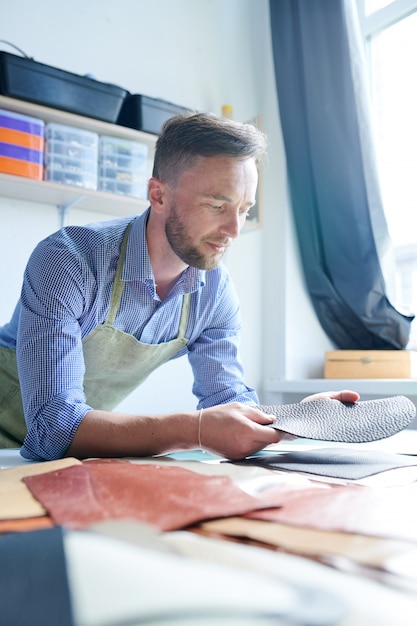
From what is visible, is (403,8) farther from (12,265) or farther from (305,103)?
(12,265)

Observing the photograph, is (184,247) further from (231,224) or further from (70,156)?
(70,156)

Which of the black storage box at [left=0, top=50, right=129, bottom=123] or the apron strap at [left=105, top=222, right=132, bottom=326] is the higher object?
the black storage box at [left=0, top=50, right=129, bottom=123]

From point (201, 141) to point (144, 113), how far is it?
3.26ft

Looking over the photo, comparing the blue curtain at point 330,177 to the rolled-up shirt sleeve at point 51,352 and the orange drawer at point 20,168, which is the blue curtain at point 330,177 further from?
the rolled-up shirt sleeve at point 51,352

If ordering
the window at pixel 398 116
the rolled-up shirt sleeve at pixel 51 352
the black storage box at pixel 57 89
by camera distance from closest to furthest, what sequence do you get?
the rolled-up shirt sleeve at pixel 51 352 < the black storage box at pixel 57 89 < the window at pixel 398 116

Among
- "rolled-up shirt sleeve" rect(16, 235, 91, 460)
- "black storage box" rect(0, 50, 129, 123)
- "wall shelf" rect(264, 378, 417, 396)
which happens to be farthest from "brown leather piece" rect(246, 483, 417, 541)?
"black storage box" rect(0, 50, 129, 123)

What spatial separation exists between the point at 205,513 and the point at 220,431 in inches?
18.7

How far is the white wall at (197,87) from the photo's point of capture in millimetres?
2346

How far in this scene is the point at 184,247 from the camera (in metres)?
1.44

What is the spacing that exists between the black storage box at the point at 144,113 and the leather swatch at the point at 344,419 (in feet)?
4.94

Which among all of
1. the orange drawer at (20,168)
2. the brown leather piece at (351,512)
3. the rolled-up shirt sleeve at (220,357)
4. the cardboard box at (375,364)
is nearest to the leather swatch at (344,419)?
the brown leather piece at (351,512)

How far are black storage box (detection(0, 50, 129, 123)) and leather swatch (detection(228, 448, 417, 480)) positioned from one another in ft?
5.02

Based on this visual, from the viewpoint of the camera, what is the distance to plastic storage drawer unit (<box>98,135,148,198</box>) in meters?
2.26

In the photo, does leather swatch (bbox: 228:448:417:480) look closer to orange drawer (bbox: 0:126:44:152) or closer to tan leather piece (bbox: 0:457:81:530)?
tan leather piece (bbox: 0:457:81:530)
